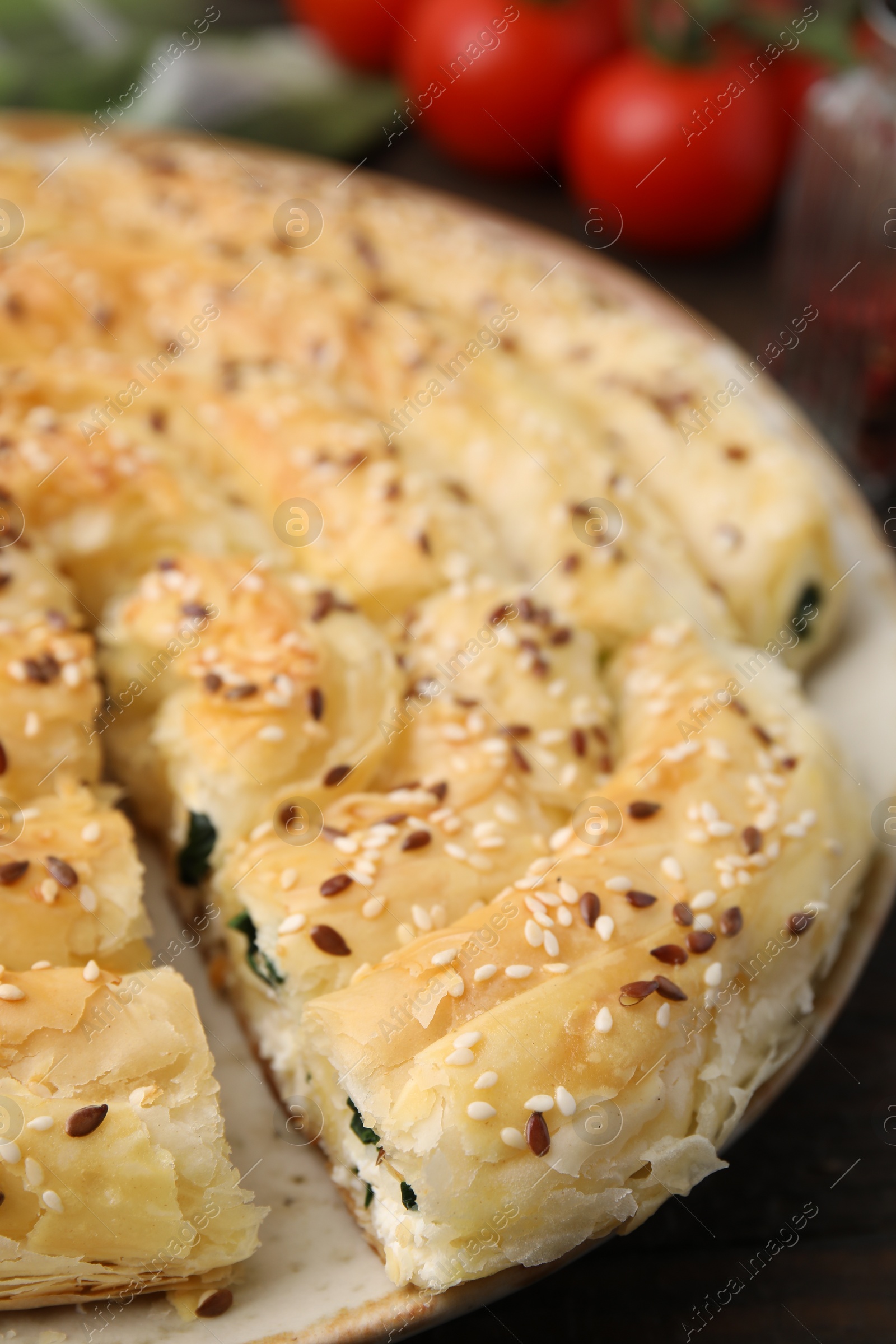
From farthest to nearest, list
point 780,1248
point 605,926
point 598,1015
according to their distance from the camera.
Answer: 1. point 780,1248
2. point 605,926
3. point 598,1015

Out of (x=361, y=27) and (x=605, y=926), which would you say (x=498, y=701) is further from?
(x=361, y=27)

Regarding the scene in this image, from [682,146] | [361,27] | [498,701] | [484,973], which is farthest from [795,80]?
[484,973]

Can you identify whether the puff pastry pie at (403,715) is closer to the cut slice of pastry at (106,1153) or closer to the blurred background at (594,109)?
the cut slice of pastry at (106,1153)

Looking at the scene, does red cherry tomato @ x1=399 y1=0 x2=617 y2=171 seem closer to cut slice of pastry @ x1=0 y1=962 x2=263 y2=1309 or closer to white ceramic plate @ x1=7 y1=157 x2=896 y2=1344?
white ceramic plate @ x1=7 y1=157 x2=896 y2=1344

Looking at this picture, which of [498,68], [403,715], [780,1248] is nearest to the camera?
[780,1248]

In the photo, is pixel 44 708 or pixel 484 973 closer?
pixel 484 973

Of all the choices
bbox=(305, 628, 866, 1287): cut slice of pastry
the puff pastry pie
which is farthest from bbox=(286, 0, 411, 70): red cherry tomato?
bbox=(305, 628, 866, 1287): cut slice of pastry
